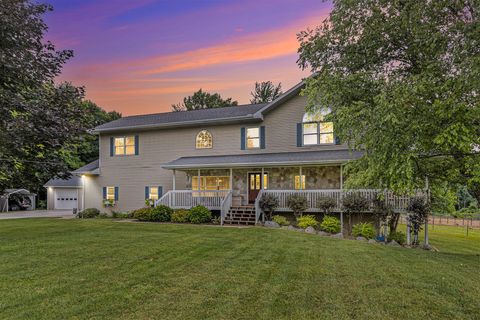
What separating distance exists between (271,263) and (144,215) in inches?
405

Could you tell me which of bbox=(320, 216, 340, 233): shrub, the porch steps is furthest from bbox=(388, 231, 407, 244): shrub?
the porch steps

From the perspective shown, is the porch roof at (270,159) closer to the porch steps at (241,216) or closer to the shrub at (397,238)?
the porch steps at (241,216)

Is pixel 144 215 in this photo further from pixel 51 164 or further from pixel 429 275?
pixel 429 275

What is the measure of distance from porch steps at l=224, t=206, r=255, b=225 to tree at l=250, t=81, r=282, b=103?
26789 millimetres

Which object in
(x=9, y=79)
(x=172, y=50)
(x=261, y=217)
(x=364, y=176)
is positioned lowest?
(x=261, y=217)

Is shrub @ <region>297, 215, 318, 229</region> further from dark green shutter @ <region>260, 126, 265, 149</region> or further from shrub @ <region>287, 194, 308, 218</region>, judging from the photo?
dark green shutter @ <region>260, 126, 265, 149</region>

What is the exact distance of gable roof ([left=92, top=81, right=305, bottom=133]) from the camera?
16.1 metres

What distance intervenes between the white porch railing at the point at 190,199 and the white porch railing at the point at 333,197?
8.28 ft

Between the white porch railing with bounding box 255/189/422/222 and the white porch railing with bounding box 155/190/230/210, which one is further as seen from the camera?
the white porch railing with bounding box 155/190/230/210

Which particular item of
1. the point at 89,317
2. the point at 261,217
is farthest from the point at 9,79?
the point at 261,217

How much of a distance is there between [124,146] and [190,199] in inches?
269

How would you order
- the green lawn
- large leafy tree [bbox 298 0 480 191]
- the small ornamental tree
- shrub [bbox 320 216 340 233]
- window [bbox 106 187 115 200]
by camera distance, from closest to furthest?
the green lawn, large leafy tree [bbox 298 0 480 191], the small ornamental tree, shrub [bbox 320 216 340 233], window [bbox 106 187 115 200]

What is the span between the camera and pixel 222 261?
7164 millimetres

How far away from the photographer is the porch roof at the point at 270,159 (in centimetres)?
1385
